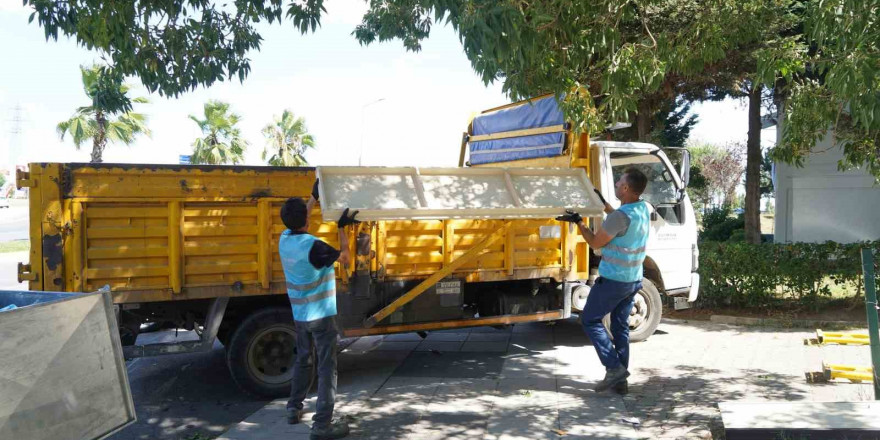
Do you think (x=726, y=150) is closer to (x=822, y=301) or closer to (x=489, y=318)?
(x=822, y=301)

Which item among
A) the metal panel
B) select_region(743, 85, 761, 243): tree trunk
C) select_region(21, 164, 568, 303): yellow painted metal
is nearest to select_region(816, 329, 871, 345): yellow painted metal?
select_region(21, 164, 568, 303): yellow painted metal

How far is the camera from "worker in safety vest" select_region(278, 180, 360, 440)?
14.9 ft

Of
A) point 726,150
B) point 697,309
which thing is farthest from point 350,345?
point 726,150

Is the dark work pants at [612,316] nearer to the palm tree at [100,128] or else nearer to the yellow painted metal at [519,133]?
the yellow painted metal at [519,133]

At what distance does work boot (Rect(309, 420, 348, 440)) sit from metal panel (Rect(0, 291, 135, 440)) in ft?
4.66

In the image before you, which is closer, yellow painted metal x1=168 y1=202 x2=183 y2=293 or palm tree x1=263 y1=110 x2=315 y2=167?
yellow painted metal x1=168 y1=202 x2=183 y2=293

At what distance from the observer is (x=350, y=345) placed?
7.83 meters

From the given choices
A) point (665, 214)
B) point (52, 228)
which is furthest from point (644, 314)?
point (52, 228)

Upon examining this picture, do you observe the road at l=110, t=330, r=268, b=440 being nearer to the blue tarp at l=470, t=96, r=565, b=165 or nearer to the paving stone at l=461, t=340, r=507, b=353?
the paving stone at l=461, t=340, r=507, b=353

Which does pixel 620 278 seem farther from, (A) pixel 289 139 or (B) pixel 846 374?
(A) pixel 289 139

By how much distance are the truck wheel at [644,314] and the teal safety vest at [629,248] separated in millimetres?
2141

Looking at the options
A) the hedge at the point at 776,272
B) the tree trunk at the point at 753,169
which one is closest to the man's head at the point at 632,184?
the hedge at the point at 776,272

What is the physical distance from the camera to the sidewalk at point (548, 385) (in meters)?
4.88

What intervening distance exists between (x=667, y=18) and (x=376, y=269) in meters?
6.22
